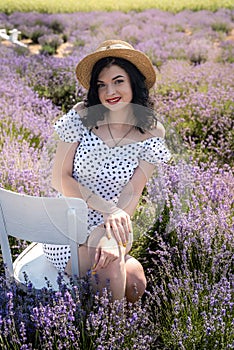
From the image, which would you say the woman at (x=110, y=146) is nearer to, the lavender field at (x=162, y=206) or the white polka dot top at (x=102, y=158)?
the white polka dot top at (x=102, y=158)

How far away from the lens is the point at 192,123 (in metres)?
4.80

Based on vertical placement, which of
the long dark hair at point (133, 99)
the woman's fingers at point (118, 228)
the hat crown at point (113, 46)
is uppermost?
the hat crown at point (113, 46)

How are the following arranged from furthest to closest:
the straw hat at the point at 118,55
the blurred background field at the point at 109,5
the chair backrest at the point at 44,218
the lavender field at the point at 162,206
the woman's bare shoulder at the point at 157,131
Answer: the blurred background field at the point at 109,5 → the woman's bare shoulder at the point at 157,131 → the straw hat at the point at 118,55 → the lavender field at the point at 162,206 → the chair backrest at the point at 44,218

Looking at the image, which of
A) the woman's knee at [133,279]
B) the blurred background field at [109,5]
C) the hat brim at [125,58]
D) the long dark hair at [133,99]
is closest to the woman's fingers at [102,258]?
the woman's knee at [133,279]

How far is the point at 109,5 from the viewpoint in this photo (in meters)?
13.1

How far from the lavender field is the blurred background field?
3720 millimetres

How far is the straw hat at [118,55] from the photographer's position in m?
2.31

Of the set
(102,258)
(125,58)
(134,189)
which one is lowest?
(102,258)

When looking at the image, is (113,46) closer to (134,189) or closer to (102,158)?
(102,158)

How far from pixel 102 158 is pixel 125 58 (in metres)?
0.47

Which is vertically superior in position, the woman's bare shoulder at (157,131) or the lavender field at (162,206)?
the woman's bare shoulder at (157,131)

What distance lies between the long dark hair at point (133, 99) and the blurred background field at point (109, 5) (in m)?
10.8

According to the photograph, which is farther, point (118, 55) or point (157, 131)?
point (157, 131)

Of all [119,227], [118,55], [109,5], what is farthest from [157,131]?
[109,5]
